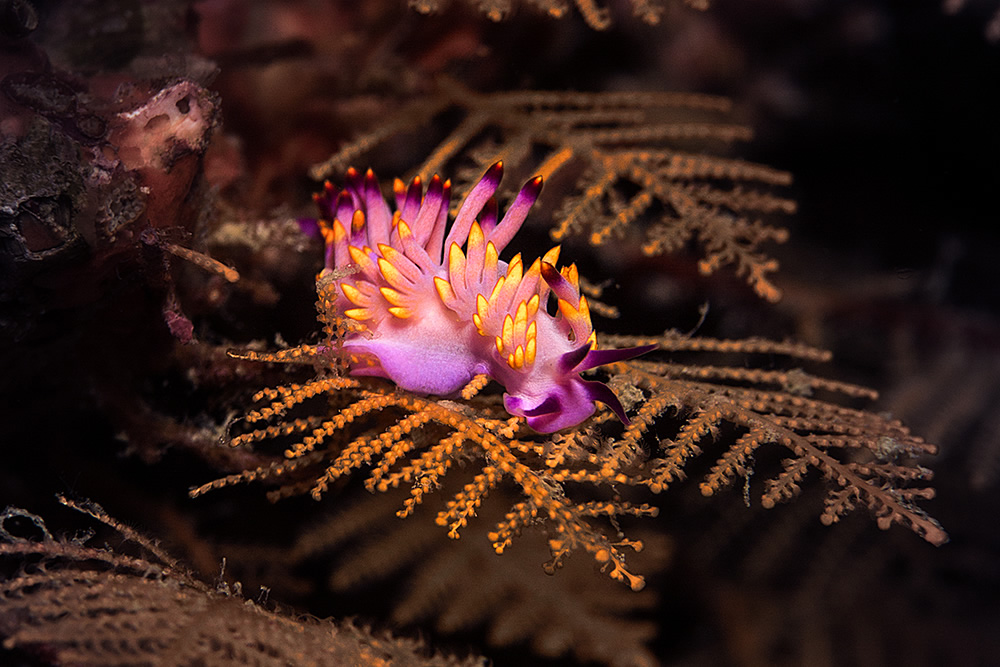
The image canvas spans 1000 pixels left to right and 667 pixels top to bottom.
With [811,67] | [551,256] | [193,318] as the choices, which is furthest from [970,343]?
[193,318]

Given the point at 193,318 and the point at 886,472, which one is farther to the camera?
the point at 193,318

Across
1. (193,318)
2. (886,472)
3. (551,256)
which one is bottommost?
(193,318)

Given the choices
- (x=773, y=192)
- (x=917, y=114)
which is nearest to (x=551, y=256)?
(x=773, y=192)

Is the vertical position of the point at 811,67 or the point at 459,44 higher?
the point at 811,67

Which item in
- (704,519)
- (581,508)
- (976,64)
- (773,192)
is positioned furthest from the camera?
(773,192)

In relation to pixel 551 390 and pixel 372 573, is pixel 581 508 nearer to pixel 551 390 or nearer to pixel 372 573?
pixel 551 390

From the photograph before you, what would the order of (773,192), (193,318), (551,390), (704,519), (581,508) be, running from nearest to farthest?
(581,508)
(551,390)
(193,318)
(704,519)
(773,192)
